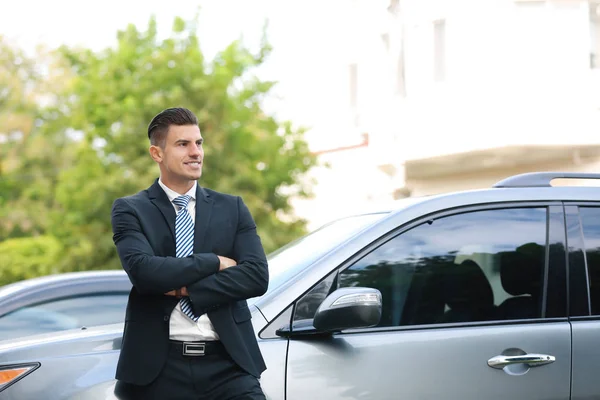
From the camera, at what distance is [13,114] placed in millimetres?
36969

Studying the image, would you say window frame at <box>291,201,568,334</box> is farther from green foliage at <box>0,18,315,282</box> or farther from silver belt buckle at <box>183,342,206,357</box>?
green foliage at <box>0,18,315,282</box>

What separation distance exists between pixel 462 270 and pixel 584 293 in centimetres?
54

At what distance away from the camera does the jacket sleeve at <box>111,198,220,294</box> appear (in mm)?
3662

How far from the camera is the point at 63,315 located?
7199mm

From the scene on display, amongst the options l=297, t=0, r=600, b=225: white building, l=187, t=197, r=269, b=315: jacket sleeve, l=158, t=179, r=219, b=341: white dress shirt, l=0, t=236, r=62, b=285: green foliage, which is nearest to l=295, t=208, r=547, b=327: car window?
l=187, t=197, r=269, b=315: jacket sleeve

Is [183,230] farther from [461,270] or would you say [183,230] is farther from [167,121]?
[461,270]

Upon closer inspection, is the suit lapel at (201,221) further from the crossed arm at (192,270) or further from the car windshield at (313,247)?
the car windshield at (313,247)

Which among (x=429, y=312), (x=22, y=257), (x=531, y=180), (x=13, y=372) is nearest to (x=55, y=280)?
(x=13, y=372)

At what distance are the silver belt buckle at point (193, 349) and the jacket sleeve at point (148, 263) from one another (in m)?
0.21

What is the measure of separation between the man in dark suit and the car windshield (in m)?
0.43

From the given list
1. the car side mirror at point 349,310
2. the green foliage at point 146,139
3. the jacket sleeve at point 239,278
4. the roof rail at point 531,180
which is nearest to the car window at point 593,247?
the roof rail at point 531,180

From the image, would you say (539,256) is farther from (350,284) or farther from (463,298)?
(350,284)

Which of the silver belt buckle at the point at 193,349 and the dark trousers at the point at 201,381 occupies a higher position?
the silver belt buckle at the point at 193,349

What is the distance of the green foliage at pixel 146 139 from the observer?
18297mm
